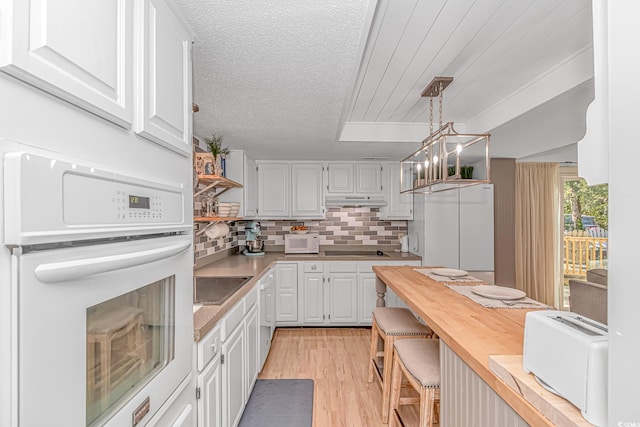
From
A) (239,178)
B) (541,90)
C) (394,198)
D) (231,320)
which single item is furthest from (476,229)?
(231,320)

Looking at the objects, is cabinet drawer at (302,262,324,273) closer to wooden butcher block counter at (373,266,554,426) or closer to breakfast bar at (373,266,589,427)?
wooden butcher block counter at (373,266,554,426)

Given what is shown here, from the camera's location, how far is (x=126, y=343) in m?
0.89

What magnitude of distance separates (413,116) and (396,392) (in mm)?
2240

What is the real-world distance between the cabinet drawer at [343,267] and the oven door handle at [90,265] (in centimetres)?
322

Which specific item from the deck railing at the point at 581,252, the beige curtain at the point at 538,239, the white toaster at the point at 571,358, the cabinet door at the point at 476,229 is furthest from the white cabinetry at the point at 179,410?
the deck railing at the point at 581,252

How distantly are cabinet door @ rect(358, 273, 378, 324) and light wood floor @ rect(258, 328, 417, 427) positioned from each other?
0.18m

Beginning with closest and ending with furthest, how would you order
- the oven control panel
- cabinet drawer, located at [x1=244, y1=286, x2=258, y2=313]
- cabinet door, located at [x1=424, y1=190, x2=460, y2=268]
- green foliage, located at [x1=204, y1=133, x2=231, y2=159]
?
the oven control panel
cabinet drawer, located at [x1=244, y1=286, x2=258, y2=313]
green foliage, located at [x1=204, y1=133, x2=231, y2=159]
cabinet door, located at [x1=424, y1=190, x2=460, y2=268]

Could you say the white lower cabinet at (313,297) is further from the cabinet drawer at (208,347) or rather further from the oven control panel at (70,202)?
the oven control panel at (70,202)

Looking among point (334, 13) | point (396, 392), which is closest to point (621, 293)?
point (334, 13)

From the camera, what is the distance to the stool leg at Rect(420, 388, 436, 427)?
5.24ft

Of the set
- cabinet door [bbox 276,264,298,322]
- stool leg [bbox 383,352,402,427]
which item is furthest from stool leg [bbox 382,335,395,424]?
cabinet door [bbox 276,264,298,322]

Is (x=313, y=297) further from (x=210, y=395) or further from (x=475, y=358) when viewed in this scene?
(x=475, y=358)

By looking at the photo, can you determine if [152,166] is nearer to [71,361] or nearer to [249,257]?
[71,361]

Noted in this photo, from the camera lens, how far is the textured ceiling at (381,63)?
4.57ft
